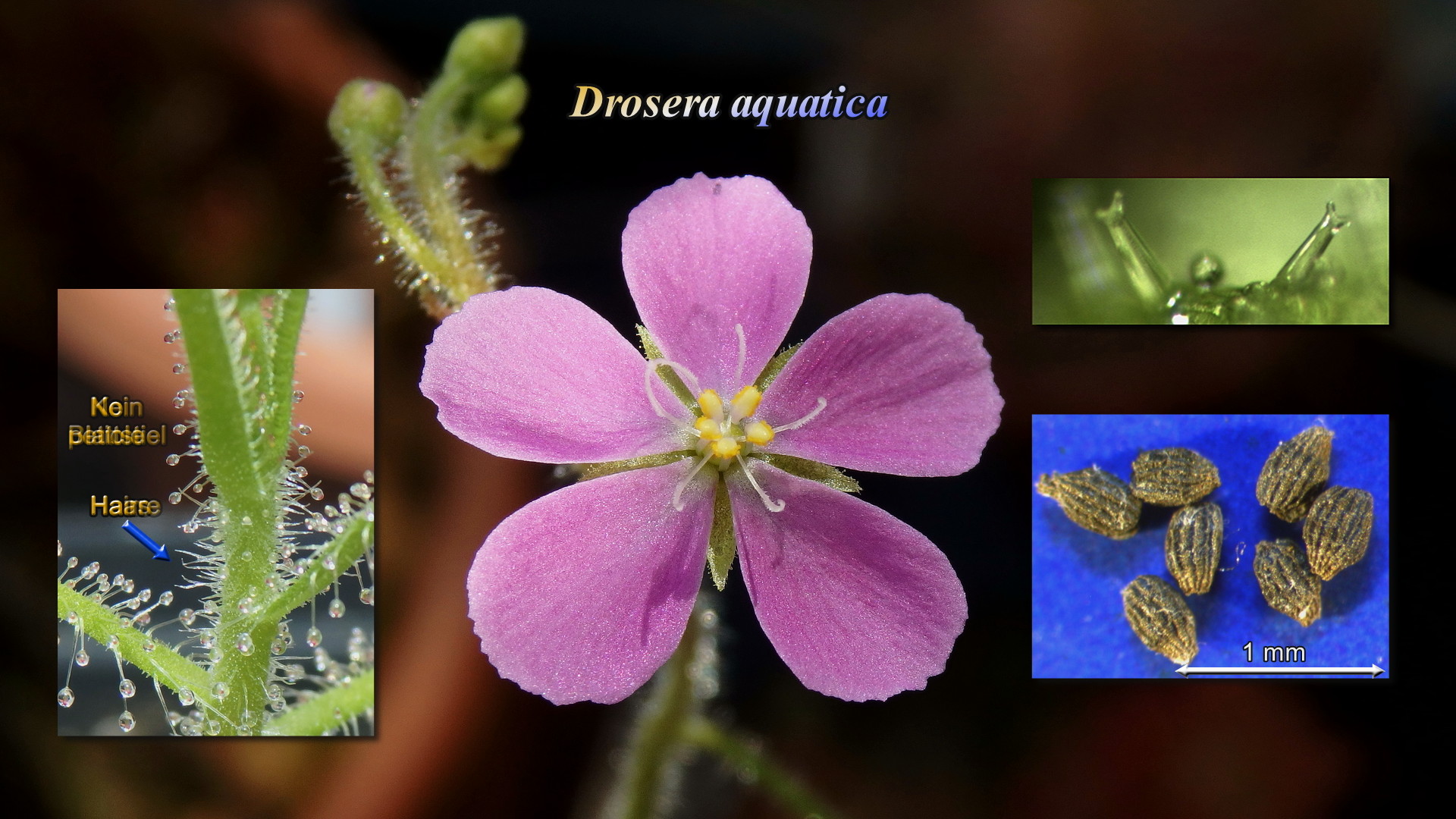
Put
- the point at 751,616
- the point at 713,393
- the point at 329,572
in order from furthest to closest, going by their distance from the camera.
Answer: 1. the point at 751,616
2. the point at 329,572
3. the point at 713,393

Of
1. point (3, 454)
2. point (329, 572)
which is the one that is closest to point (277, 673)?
point (329, 572)

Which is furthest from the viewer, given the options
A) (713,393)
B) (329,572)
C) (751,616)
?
(751,616)

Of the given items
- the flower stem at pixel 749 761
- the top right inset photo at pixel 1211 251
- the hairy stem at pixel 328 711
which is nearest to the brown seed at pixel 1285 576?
the top right inset photo at pixel 1211 251

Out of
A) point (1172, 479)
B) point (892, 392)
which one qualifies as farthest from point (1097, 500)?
point (892, 392)

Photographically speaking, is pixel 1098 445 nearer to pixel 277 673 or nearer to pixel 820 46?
pixel 820 46

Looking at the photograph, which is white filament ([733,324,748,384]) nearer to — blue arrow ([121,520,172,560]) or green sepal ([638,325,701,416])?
green sepal ([638,325,701,416])

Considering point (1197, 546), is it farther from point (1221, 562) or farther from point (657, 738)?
point (657, 738)

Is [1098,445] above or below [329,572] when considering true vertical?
above
